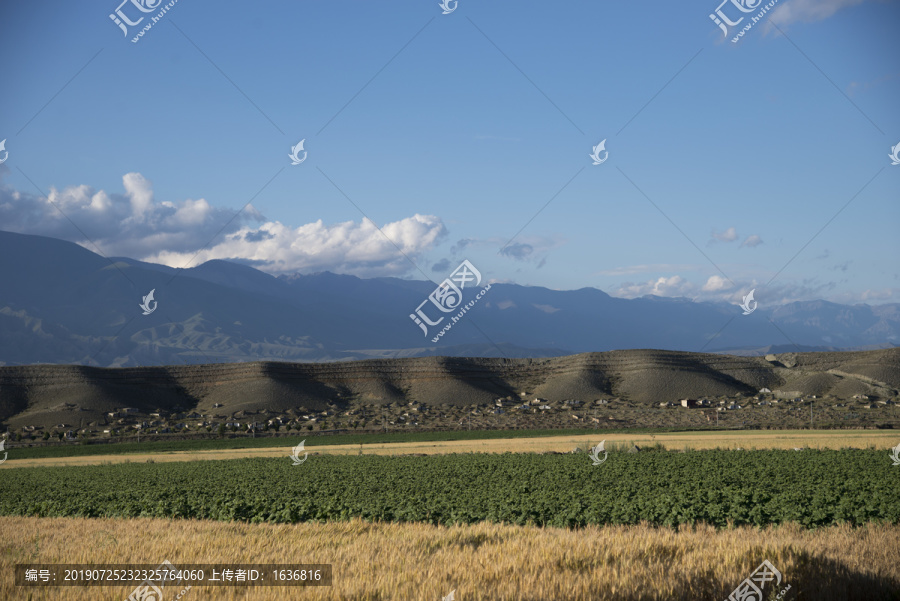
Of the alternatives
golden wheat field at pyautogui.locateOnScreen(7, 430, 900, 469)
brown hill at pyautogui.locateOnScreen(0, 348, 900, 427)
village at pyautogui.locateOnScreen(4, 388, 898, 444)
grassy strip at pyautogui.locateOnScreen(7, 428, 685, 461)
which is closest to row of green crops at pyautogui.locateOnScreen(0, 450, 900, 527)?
golden wheat field at pyautogui.locateOnScreen(7, 430, 900, 469)

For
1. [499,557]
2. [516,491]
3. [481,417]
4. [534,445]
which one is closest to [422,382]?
[481,417]

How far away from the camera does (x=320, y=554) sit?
15.0m

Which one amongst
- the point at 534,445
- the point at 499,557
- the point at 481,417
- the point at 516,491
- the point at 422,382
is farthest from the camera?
the point at 422,382

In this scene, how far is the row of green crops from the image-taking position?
22219 mm

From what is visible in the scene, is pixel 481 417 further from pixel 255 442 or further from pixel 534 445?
pixel 534 445

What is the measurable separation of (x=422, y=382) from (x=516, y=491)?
117273 mm

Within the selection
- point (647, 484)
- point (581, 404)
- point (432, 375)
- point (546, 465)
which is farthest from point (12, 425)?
point (647, 484)

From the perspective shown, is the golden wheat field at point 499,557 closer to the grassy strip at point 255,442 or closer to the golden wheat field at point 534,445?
the golden wheat field at point 534,445

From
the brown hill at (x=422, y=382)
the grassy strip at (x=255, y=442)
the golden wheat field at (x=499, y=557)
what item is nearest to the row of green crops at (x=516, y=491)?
the golden wheat field at (x=499, y=557)

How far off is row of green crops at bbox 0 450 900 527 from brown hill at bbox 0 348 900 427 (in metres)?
85.9

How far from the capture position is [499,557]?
14133 millimetres

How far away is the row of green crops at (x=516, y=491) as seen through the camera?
22.2 metres

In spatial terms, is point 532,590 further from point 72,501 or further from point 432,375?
point 432,375

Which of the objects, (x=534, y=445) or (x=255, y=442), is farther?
(x=255, y=442)
